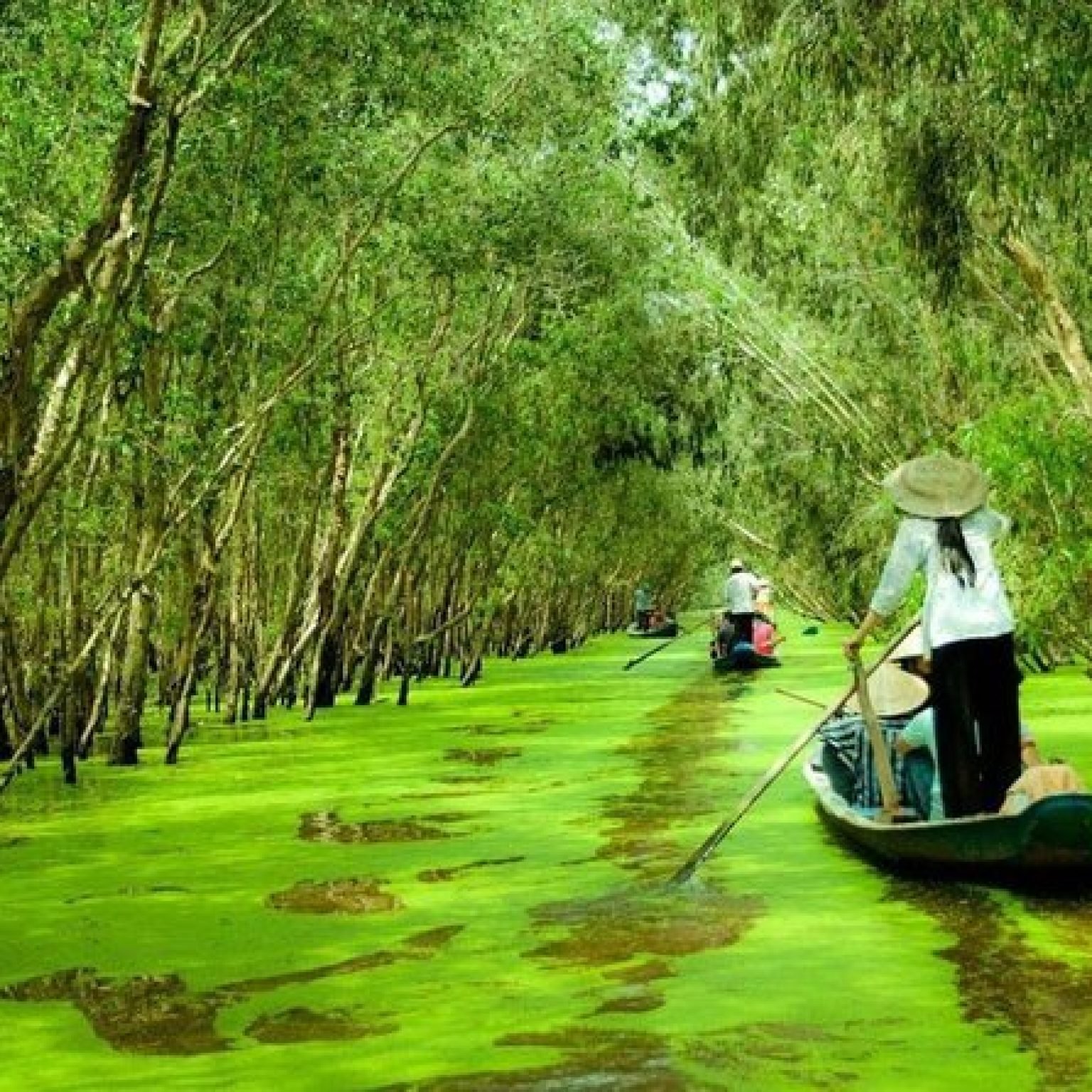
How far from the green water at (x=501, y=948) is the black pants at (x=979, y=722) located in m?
0.48

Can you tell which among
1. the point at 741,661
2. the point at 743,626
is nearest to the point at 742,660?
the point at 741,661

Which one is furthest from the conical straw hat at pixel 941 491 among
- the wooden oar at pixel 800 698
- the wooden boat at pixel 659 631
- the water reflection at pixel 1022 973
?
the wooden boat at pixel 659 631

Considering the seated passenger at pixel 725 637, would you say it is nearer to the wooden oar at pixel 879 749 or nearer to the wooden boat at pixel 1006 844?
the wooden oar at pixel 879 749

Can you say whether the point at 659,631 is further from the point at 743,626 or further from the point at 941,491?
the point at 941,491

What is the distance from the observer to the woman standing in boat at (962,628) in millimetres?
8727

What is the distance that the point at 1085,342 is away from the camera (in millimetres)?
20828

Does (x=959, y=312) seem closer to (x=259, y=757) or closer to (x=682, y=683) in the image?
(x=682, y=683)

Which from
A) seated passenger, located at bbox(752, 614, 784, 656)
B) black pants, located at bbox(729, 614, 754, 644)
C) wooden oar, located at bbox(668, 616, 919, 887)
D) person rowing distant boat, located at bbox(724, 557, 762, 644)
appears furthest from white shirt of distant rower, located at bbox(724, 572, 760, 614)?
wooden oar, located at bbox(668, 616, 919, 887)

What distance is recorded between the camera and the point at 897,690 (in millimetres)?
10805

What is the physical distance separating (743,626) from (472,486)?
4.91 m

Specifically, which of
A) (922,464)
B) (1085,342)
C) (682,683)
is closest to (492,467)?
(682,683)

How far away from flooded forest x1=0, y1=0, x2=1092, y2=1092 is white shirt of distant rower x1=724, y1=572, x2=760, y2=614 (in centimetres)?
138

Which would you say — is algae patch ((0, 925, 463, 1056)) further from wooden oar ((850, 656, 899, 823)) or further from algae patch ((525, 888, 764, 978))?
wooden oar ((850, 656, 899, 823))

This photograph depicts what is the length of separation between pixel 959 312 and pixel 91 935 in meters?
16.0
